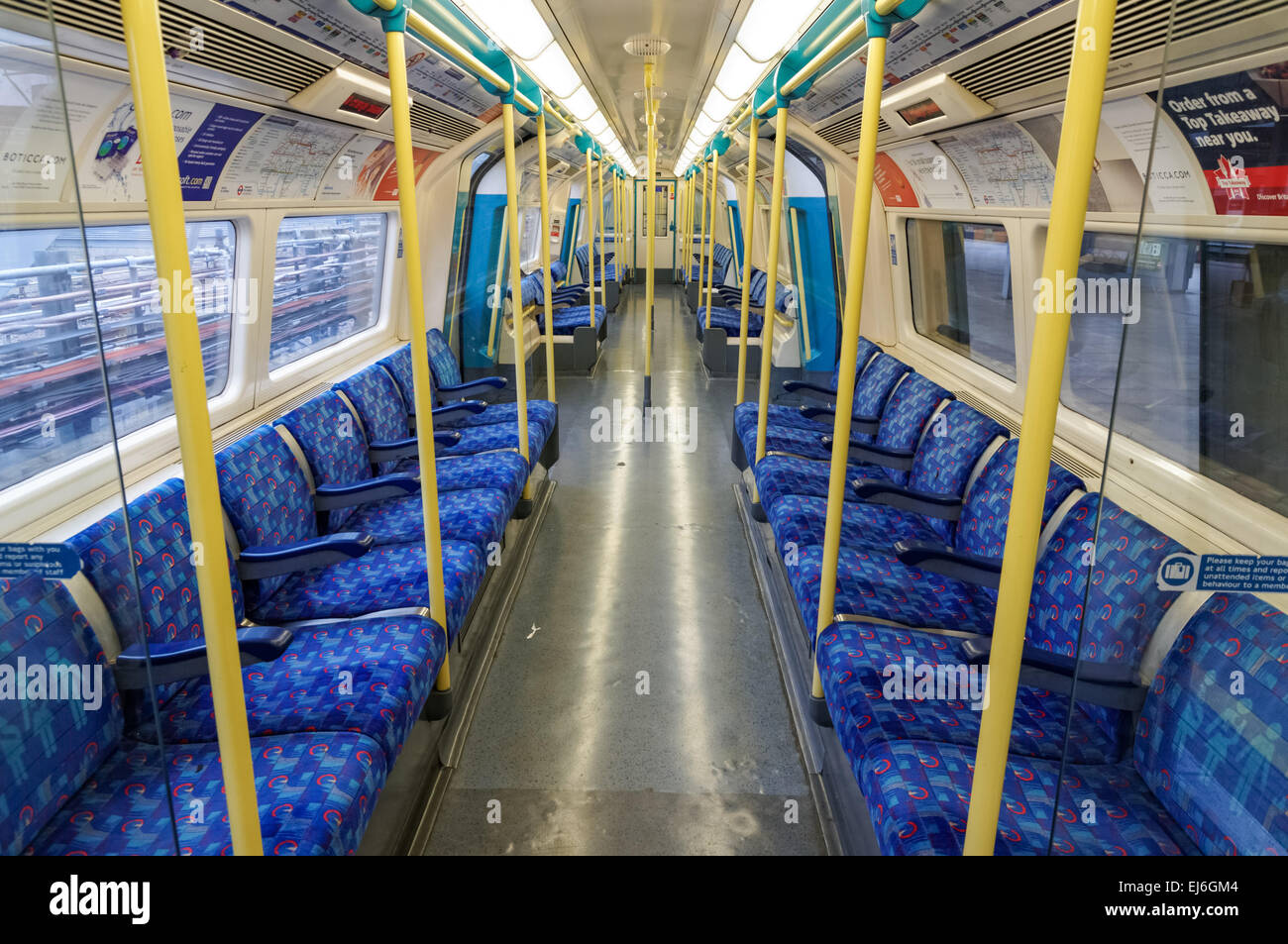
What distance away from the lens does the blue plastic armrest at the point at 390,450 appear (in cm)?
420

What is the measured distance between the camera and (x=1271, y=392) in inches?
76.3

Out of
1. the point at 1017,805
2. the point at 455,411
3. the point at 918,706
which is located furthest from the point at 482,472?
the point at 1017,805

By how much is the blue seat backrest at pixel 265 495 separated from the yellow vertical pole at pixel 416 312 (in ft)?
2.27

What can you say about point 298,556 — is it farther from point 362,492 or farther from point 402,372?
point 402,372

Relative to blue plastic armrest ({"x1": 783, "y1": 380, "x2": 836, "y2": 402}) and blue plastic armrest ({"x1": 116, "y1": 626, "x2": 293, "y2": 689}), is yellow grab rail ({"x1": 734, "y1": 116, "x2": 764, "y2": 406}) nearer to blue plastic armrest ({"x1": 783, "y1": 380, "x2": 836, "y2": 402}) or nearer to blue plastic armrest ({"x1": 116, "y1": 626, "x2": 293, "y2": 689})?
blue plastic armrest ({"x1": 783, "y1": 380, "x2": 836, "y2": 402})

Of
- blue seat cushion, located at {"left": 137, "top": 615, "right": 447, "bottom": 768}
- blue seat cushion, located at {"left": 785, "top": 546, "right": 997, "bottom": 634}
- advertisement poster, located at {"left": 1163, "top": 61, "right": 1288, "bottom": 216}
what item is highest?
advertisement poster, located at {"left": 1163, "top": 61, "right": 1288, "bottom": 216}

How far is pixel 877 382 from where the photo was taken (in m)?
5.21

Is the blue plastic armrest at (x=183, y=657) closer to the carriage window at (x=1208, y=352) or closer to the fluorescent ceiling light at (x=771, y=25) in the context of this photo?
the carriage window at (x=1208, y=352)

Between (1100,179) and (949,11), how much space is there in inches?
32.4

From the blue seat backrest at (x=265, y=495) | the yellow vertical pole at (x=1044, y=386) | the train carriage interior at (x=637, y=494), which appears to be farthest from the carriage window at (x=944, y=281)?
the blue seat backrest at (x=265, y=495)

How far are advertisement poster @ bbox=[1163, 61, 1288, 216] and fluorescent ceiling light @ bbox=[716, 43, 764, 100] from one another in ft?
8.65

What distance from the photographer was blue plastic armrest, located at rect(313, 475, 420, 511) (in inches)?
136

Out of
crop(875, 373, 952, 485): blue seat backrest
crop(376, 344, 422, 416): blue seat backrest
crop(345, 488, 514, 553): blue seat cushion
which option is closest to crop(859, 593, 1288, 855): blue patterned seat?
→ crop(345, 488, 514, 553): blue seat cushion
